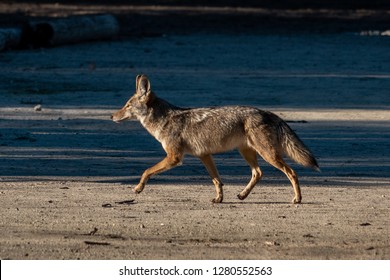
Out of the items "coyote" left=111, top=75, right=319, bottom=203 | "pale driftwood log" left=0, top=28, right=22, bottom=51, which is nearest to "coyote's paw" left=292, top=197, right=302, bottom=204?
"coyote" left=111, top=75, right=319, bottom=203

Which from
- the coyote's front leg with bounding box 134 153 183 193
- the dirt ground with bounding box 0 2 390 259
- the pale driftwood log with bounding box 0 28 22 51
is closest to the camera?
the dirt ground with bounding box 0 2 390 259

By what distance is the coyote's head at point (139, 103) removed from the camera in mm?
11906

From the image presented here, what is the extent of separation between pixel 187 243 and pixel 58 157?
18.1ft

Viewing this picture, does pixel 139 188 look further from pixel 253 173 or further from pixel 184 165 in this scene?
pixel 184 165

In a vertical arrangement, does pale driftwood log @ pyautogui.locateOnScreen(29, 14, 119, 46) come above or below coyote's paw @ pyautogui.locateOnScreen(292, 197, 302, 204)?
below

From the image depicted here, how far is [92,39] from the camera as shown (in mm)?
33469

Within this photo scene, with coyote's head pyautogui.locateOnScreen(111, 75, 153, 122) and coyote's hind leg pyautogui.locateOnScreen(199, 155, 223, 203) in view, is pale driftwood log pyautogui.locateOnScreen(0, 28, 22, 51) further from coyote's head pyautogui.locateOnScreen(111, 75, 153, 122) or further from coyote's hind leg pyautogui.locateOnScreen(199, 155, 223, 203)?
coyote's hind leg pyautogui.locateOnScreen(199, 155, 223, 203)

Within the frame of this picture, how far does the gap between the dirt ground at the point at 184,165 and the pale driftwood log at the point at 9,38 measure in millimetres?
328

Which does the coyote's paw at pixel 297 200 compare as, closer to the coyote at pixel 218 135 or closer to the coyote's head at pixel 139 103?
the coyote at pixel 218 135

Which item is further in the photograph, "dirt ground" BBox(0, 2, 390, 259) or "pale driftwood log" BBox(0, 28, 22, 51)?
"pale driftwood log" BBox(0, 28, 22, 51)

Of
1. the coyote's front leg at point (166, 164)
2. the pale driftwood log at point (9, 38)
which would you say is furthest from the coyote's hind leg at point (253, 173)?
the pale driftwood log at point (9, 38)

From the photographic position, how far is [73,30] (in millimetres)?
31812

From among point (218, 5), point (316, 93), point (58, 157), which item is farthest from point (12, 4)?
point (58, 157)

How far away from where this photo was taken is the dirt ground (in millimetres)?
9438
